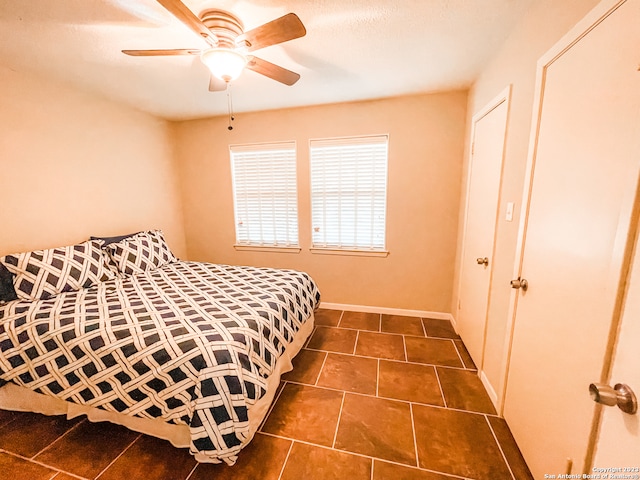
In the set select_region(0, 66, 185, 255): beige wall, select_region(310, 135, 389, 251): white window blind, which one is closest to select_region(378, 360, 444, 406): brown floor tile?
select_region(310, 135, 389, 251): white window blind

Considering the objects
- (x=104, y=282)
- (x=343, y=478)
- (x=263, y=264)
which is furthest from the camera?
(x=263, y=264)

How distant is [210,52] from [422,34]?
51.6 inches

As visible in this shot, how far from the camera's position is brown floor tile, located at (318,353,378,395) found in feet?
6.03

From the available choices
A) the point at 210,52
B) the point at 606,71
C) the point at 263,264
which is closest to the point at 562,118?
the point at 606,71

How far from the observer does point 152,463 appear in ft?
4.27

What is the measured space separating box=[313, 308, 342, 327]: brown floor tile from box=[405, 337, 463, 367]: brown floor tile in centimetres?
79

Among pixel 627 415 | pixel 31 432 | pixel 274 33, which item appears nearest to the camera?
pixel 627 415

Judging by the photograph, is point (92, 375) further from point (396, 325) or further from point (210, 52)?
point (396, 325)

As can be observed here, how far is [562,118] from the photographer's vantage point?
108cm

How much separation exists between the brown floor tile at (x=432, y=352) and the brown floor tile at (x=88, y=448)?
2.04 m

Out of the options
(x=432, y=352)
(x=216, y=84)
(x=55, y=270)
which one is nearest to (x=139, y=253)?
(x=55, y=270)

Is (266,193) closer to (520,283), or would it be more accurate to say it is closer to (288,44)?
(288,44)

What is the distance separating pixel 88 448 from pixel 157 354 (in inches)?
29.3

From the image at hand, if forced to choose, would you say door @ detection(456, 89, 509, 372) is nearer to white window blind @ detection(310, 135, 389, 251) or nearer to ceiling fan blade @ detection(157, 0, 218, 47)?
white window blind @ detection(310, 135, 389, 251)
